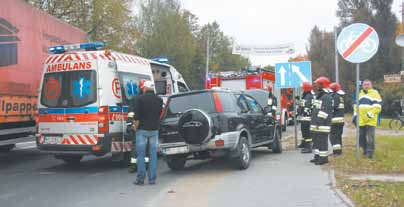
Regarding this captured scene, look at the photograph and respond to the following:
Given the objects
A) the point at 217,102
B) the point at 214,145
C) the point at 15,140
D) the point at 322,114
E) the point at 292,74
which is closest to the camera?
the point at 214,145

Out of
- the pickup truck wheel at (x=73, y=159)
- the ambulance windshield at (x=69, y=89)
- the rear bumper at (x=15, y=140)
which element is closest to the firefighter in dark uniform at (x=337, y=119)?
the ambulance windshield at (x=69, y=89)

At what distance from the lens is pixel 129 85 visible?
35.0 ft

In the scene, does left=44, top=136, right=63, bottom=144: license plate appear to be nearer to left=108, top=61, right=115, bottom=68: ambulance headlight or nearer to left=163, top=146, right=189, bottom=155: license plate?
left=108, top=61, right=115, bottom=68: ambulance headlight

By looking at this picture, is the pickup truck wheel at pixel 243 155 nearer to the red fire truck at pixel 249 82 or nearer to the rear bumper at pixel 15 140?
the rear bumper at pixel 15 140

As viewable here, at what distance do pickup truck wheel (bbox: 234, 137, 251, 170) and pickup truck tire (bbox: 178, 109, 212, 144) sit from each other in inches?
33.3

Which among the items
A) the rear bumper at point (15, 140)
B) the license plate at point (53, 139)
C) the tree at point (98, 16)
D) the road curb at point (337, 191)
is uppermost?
the tree at point (98, 16)

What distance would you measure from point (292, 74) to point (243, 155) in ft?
14.8

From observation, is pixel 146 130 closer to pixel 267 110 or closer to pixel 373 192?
pixel 373 192

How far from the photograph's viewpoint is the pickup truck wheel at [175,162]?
9859 millimetres

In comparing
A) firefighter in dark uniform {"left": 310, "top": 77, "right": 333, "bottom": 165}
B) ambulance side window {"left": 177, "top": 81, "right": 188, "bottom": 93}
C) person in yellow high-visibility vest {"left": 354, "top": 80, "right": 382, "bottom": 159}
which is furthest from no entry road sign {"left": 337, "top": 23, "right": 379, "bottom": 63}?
ambulance side window {"left": 177, "top": 81, "right": 188, "bottom": 93}

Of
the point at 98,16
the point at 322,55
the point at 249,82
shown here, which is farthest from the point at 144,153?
the point at 322,55

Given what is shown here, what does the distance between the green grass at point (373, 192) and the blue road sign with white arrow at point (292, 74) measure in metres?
5.73

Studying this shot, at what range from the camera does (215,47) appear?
88.1m

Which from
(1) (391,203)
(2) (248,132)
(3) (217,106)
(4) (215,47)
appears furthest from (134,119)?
(4) (215,47)
